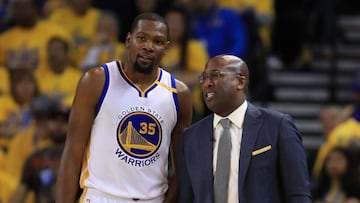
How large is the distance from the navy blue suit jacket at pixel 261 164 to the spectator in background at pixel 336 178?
3197mm

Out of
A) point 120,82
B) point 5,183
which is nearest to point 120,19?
point 5,183

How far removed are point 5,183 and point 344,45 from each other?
16.1ft

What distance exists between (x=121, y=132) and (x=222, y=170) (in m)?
0.70

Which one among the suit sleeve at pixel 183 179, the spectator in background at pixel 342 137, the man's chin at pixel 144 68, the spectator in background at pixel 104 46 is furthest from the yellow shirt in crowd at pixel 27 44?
the suit sleeve at pixel 183 179

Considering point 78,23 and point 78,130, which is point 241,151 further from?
point 78,23

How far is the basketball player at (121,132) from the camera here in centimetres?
583

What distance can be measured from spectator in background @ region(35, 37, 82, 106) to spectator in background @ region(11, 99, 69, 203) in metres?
1.53

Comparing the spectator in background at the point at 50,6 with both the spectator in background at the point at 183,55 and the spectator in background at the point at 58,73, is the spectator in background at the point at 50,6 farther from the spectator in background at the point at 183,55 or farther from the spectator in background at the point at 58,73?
the spectator in background at the point at 183,55

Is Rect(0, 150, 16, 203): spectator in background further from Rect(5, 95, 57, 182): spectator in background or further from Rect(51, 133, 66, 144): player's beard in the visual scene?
Rect(51, 133, 66, 144): player's beard

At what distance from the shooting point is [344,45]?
12.0m

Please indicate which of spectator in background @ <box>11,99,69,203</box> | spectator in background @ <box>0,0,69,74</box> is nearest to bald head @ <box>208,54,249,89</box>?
spectator in background @ <box>11,99,69,203</box>

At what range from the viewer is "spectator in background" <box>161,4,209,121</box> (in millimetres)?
9914

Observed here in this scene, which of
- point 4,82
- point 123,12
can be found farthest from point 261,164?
point 123,12

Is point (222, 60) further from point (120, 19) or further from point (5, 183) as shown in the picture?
point (120, 19)
